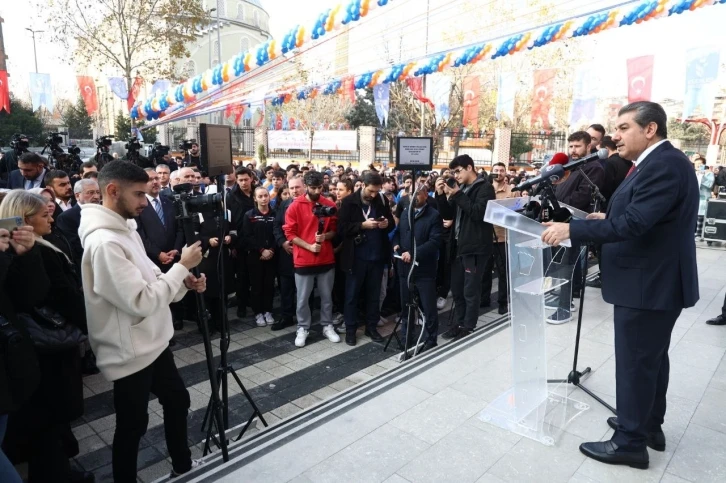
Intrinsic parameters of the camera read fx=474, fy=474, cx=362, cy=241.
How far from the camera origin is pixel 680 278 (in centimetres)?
243

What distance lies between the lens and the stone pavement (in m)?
2.57

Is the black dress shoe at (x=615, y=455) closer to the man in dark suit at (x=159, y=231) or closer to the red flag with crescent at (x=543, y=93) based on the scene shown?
the man in dark suit at (x=159, y=231)

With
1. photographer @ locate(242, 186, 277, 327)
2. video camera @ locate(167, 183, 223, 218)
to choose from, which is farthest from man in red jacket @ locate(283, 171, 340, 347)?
video camera @ locate(167, 183, 223, 218)

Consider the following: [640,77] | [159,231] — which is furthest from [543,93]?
[159,231]

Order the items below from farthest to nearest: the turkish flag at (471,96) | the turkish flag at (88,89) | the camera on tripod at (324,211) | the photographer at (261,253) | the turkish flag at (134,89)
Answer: the turkish flag at (471,96), the turkish flag at (88,89), the turkish flag at (134,89), the photographer at (261,253), the camera on tripod at (324,211)

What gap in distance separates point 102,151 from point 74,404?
748 cm

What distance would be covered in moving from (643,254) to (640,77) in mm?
14713

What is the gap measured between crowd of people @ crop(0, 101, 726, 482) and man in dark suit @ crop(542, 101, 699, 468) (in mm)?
962

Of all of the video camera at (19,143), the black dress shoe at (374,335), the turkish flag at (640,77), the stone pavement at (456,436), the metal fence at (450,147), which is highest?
the turkish flag at (640,77)

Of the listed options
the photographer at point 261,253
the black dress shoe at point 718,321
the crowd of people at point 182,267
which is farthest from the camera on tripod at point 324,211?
the black dress shoe at point 718,321

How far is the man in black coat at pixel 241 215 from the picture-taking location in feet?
20.1

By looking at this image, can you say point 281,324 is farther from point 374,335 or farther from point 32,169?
point 32,169

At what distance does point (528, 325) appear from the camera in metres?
2.89

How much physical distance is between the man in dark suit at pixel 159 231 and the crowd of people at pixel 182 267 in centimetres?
2
